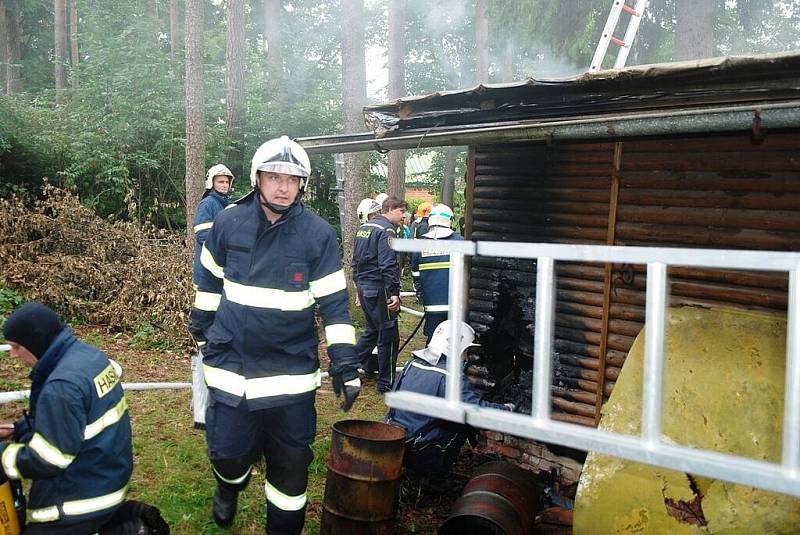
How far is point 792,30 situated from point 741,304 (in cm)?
1872

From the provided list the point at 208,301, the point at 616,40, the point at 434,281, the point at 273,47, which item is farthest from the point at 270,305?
the point at 273,47

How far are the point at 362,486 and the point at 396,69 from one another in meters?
11.9

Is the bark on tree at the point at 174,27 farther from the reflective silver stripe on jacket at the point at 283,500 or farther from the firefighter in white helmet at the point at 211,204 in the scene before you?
the reflective silver stripe on jacket at the point at 283,500

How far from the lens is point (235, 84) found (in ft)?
48.2

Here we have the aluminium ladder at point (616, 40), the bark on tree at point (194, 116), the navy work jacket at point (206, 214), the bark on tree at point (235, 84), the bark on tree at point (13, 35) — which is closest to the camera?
the navy work jacket at point (206, 214)

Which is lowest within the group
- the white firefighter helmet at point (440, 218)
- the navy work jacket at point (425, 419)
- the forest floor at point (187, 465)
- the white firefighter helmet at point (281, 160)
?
the forest floor at point (187, 465)

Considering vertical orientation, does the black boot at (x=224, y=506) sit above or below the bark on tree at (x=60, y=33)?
below

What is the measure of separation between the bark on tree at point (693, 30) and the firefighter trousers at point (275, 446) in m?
9.63

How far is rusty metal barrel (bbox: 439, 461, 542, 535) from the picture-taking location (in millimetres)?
3635

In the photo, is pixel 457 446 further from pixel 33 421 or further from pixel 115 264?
pixel 115 264

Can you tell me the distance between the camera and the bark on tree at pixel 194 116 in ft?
35.3

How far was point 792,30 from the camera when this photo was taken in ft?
60.6

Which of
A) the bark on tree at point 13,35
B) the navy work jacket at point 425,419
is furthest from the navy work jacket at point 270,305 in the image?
the bark on tree at point 13,35

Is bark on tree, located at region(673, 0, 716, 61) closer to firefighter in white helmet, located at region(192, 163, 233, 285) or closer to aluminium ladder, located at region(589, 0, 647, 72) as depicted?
aluminium ladder, located at region(589, 0, 647, 72)
